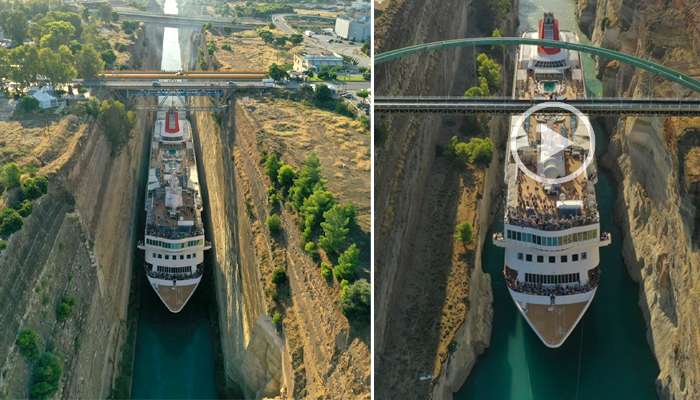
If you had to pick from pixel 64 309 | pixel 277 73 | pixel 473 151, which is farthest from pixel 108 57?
pixel 64 309

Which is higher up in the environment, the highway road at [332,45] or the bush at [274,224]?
the highway road at [332,45]

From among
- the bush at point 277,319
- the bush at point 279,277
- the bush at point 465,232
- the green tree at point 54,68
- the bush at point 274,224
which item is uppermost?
the green tree at point 54,68

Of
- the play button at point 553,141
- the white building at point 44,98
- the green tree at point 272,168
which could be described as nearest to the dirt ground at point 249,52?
the white building at point 44,98

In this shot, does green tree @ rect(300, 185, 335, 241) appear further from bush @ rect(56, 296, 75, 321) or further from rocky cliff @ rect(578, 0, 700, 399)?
rocky cliff @ rect(578, 0, 700, 399)

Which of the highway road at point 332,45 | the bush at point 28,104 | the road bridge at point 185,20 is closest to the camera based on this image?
the bush at point 28,104

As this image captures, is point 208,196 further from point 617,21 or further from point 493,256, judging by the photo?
point 617,21

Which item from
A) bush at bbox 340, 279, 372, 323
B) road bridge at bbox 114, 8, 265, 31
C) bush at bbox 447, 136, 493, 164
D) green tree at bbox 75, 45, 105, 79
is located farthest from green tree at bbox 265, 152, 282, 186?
road bridge at bbox 114, 8, 265, 31

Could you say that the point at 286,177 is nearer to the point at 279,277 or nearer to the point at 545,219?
the point at 279,277

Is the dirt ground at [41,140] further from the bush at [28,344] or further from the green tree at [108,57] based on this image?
the green tree at [108,57]
